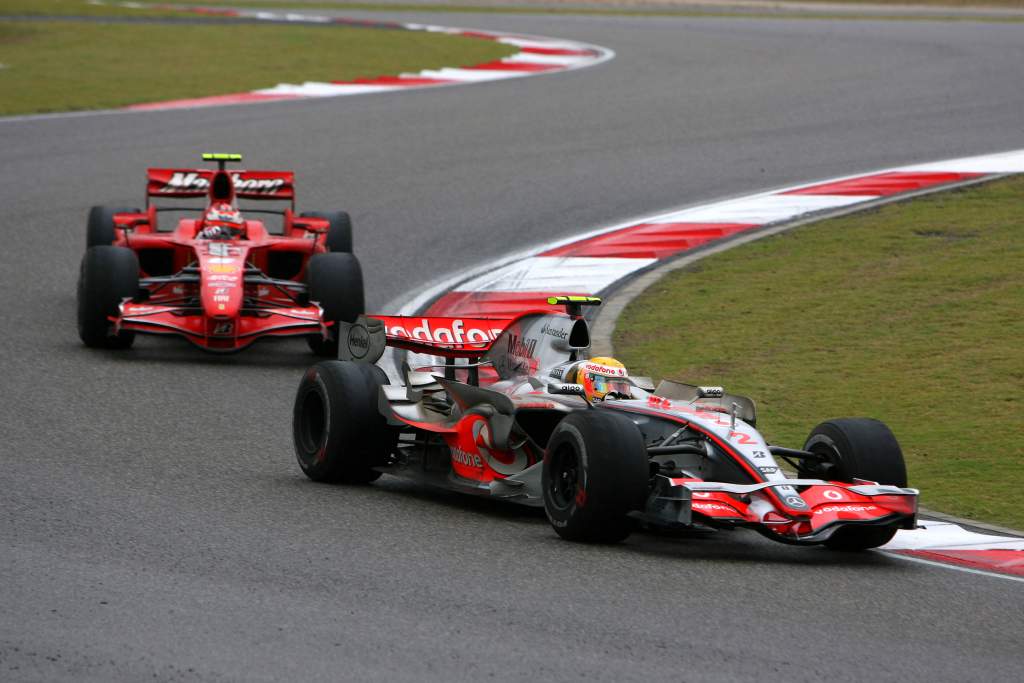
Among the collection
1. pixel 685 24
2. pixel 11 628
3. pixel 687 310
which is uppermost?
pixel 685 24

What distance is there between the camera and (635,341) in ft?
40.5

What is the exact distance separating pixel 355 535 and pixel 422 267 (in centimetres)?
796

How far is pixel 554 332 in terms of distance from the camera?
28.1 feet

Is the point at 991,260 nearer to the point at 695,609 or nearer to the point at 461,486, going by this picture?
the point at 461,486

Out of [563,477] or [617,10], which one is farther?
[617,10]

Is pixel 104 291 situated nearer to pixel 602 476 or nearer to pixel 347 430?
pixel 347 430

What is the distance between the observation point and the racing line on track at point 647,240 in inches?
543

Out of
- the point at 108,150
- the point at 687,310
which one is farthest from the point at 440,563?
the point at 108,150

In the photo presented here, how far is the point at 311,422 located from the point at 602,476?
95.3 inches

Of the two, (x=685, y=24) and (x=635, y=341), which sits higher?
(x=685, y=24)

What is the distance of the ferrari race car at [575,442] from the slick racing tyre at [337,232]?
184 inches

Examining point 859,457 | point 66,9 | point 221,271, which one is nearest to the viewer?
point 859,457

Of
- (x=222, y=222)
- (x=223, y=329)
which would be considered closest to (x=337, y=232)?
(x=222, y=222)

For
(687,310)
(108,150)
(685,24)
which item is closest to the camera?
(687,310)
